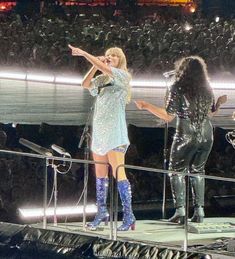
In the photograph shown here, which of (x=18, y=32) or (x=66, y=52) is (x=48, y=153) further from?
(x=18, y=32)

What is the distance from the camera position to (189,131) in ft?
23.8

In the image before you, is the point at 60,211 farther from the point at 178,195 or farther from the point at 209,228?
the point at 209,228

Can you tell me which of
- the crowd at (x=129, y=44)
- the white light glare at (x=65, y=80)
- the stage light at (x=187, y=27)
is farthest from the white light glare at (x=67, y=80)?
the stage light at (x=187, y=27)

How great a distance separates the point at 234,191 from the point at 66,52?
1543cm

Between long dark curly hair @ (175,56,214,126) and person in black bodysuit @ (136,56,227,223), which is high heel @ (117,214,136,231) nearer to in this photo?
person in black bodysuit @ (136,56,227,223)

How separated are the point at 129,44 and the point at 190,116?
16.4 metres

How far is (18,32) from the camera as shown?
26094 millimetres

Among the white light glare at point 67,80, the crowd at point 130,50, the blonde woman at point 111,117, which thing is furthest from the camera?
the white light glare at point 67,80

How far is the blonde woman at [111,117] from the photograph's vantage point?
675 centimetres

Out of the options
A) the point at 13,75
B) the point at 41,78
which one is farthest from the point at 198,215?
the point at 13,75

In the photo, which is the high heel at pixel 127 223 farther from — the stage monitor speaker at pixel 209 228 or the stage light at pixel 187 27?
the stage light at pixel 187 27

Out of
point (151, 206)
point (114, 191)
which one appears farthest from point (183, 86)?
point (151, 206)

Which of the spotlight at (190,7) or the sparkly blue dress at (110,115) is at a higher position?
the spotlight at (190,7)

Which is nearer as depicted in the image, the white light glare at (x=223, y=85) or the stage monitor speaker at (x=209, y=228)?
the stage monitor speaker at (x=209, y=228)
